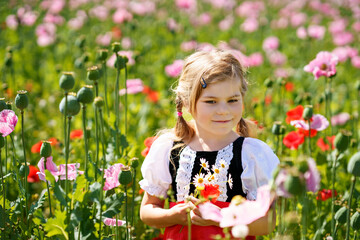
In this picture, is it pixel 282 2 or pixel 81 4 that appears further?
pixel 282 2

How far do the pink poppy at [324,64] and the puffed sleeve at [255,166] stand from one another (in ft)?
2.37

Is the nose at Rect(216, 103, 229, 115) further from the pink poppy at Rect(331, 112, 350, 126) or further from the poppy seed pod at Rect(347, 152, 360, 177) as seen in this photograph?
the pink poppy at Rect(331, 112, 350, 126)

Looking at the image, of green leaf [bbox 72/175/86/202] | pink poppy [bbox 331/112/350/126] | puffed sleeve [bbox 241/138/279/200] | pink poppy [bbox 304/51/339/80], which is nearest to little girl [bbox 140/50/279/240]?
puffed sleeve [bbox 241/138/279/200]

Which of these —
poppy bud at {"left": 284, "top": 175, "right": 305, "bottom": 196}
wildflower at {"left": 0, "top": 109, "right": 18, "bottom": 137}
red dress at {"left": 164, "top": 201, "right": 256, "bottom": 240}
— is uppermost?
wildflower at {"left": 0, "top": 109, "right": 18, "bottom": 137}

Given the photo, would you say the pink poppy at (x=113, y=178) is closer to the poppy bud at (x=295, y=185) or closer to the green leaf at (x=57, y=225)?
the green leaf at (x=57, y=225)

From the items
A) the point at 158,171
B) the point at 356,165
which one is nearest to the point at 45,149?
the point at 158,171

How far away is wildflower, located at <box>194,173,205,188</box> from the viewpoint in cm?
147

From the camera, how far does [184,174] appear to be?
151 cm

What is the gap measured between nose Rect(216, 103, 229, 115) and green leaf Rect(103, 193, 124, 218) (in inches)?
14.6

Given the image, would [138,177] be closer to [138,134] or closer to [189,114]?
[189,114]

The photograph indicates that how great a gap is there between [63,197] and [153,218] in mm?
311

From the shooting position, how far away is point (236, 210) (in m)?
0.95

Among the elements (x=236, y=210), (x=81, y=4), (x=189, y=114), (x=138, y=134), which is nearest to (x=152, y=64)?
(x=138, y=134)

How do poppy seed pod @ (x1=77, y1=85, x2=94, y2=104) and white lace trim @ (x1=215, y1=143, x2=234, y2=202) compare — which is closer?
poppy seed pod @ (x1=77, y1=85, x2=94, y2=104)
